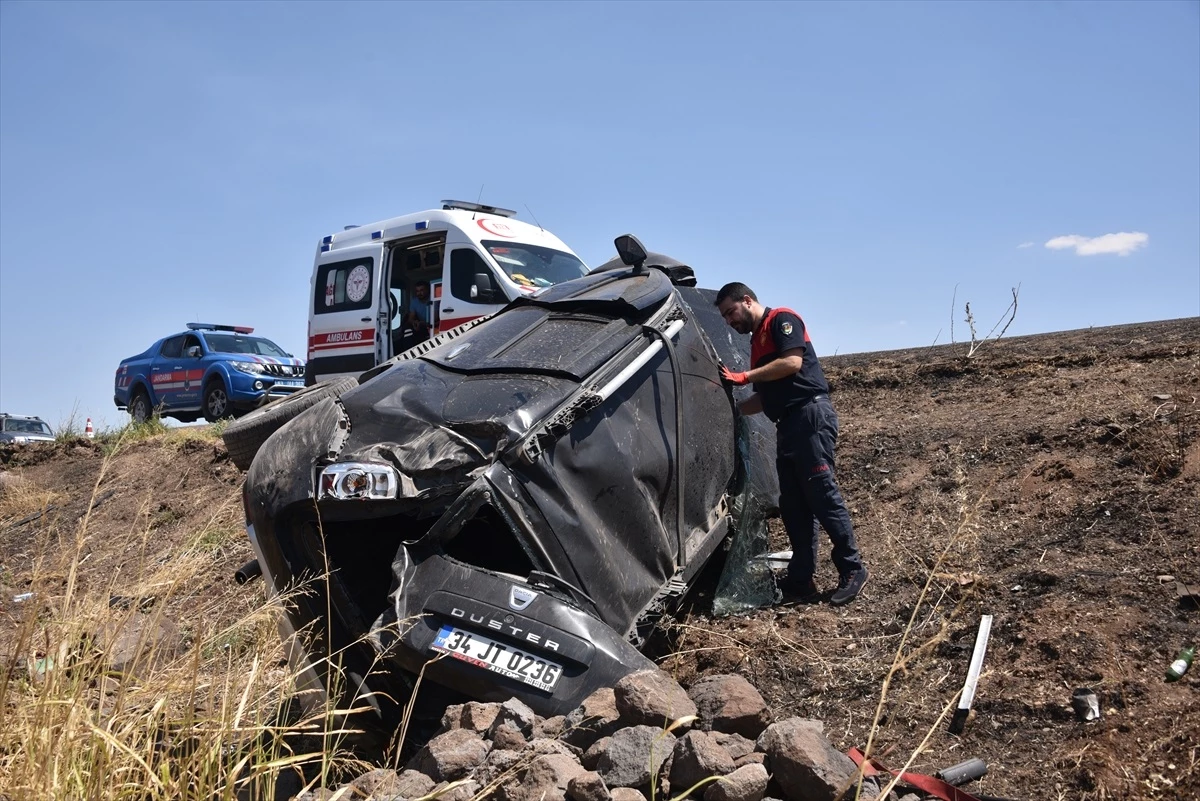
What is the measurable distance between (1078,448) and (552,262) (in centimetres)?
660

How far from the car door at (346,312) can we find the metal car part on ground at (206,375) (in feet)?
6.71

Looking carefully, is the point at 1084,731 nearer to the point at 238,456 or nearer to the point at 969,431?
the point at 969,431

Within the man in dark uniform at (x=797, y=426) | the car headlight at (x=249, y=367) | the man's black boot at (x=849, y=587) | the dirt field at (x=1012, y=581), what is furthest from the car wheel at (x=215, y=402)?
the man's black boot at (x=849, y=587)

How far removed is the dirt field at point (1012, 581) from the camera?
10.5 ft

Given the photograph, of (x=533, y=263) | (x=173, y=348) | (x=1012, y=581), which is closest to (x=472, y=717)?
(x=1012, y=581)

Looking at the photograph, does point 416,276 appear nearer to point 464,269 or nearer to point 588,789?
point 464,269

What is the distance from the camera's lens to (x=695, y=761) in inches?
106

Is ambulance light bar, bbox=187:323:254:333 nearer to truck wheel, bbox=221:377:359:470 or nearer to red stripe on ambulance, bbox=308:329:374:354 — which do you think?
red stripe on ambulance, bbox=308:329:374:354

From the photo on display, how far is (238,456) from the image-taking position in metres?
5.52

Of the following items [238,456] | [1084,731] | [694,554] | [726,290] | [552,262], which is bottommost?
[1084,731]

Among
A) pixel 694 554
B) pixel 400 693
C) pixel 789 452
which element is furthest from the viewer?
pixel 789 452

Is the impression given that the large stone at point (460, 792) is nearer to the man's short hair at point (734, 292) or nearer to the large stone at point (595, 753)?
the large stone at point (595, 753)

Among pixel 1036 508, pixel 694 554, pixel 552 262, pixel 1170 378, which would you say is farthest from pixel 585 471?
pixel 552 262

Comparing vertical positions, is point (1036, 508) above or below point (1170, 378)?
below
